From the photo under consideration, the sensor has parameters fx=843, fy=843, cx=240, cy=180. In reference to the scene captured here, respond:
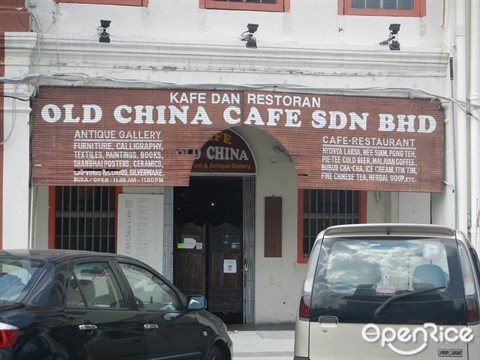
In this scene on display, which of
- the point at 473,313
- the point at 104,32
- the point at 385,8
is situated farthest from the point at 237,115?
the point at 473,313

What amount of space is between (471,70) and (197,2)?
4183 millimetres

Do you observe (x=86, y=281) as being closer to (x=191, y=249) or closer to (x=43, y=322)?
(x=43, y=322)

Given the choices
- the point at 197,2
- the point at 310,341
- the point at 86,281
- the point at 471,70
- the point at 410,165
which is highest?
the point at 197,2

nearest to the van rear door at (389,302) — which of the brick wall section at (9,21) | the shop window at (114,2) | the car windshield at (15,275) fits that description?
the car windshield at (15,275)

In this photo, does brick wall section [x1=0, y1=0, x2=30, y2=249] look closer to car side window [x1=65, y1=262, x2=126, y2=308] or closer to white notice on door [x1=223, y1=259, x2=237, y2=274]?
white notice on door [x1=223, y1=259, x2=237, y2=274]

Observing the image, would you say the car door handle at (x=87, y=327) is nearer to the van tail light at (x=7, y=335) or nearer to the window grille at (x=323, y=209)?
the van tail light at (x=7, y=335)

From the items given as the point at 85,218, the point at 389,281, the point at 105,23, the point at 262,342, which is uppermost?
the point at 105,23

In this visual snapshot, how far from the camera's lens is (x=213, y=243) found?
571 inches

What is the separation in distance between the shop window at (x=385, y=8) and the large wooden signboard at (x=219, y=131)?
4.56 feet

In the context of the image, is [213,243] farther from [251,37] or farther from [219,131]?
[251,37]

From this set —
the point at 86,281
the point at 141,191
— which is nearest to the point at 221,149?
the point at 141,191

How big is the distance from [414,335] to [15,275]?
310cm

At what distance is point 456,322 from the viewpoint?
→ 20.9 feet

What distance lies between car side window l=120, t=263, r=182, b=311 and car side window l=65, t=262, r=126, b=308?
0.82 ft
